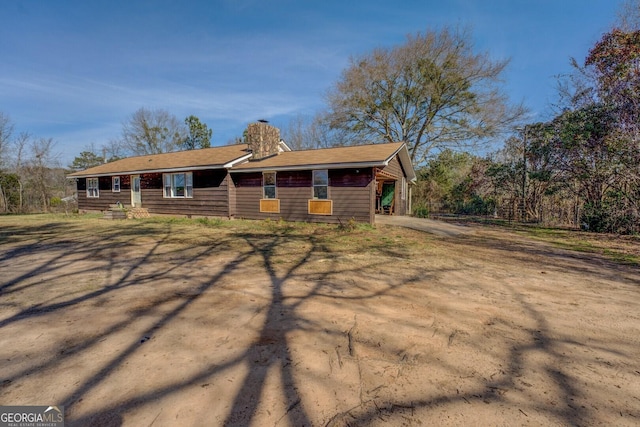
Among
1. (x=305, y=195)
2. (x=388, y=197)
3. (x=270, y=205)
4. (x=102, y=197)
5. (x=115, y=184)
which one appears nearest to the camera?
(x=305, y=195)

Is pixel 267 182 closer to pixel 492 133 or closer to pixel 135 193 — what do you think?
pixel 135 193

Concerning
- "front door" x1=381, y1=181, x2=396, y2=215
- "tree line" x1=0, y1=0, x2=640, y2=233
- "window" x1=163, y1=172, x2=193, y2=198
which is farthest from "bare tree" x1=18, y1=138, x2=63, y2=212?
"front door" x1=381, y1=181, x2=396, y2=215

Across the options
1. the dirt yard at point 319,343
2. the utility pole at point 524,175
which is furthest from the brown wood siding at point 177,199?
the utility pole at point 524,175

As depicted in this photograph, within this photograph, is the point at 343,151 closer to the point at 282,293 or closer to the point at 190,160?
the point at 190,160

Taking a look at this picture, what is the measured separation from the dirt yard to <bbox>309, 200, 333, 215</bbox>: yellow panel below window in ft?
22.4

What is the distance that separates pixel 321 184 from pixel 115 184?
14620mm

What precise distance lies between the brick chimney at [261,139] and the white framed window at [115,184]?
976 centimetres

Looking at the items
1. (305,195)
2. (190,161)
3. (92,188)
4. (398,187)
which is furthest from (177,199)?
(398,187)

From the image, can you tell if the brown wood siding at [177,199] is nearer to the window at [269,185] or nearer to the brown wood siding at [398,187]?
the window at [269,185]

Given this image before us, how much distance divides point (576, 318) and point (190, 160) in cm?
1705

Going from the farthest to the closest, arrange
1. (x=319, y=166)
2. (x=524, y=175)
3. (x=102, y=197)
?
(x=102, y=197)
(x=524, y=175)
(x=319, y=166)

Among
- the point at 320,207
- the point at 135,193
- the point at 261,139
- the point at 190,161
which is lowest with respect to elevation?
the point at 320,207

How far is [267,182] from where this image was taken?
13930 mm

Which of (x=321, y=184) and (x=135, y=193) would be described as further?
(x=135, y=193)
